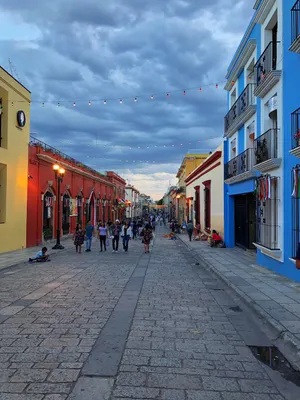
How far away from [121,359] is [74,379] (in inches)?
29.9

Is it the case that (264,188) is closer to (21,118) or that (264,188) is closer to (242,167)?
(242,167)

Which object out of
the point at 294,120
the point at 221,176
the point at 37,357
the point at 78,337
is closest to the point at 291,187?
the point at 294,120

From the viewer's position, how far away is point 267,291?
8.26 meters

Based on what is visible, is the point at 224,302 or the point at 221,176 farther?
the point at 221,176

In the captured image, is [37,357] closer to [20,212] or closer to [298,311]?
[298,311]

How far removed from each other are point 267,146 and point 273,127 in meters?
0.99

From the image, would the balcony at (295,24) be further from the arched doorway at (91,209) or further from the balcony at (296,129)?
the arched doorway at (91,209)

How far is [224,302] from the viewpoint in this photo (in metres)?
7.70

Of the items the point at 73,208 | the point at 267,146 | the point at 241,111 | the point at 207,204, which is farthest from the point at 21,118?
the point at 207,204

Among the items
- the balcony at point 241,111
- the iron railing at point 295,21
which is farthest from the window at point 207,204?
the iron railing at point 295,21

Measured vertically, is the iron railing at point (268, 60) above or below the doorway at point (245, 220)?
above

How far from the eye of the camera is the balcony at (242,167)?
1443 cm

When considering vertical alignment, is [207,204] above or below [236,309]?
above

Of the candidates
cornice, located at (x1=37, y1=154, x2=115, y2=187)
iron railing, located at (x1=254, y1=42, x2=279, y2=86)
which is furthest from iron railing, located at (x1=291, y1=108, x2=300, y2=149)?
cornice, located at (x1=37, y1=154, x2=115, y2=187)
